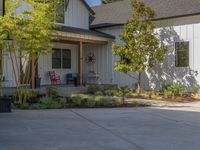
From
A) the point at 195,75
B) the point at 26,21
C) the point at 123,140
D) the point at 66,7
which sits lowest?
the point at 123,140

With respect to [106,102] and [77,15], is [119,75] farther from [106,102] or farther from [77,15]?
[106,102]

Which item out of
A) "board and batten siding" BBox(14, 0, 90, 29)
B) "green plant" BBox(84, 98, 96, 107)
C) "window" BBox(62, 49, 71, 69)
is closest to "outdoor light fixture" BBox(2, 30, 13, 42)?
"green plant" BBox(84, 98, 96, 107)

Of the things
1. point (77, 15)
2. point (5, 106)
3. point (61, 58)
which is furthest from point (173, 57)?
point (5, 106)

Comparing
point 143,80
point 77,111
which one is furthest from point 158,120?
point 143,80

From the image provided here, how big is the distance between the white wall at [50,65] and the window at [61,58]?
243 mm

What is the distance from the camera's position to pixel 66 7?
22.3 meters

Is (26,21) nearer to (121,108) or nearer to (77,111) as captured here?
(77,111)

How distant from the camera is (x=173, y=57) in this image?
1980cm

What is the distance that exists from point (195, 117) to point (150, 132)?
323cm

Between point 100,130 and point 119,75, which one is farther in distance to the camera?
point 119,75

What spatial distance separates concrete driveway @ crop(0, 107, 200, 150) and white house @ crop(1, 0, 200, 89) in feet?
23.3

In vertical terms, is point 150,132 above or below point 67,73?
below

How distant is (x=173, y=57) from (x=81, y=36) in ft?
16.9

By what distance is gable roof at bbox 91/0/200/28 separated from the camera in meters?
19.5
